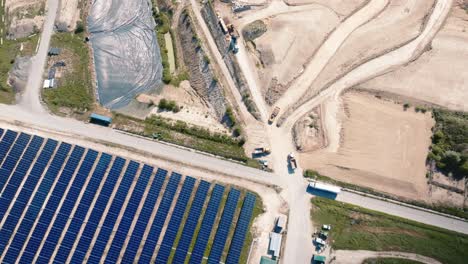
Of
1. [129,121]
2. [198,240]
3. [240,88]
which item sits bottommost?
[198,240]

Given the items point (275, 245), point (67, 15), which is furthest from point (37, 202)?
point (67, 15)

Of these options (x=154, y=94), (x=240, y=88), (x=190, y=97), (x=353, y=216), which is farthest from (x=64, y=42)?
(x=353, y=216)

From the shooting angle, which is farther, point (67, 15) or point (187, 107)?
point (67, 15)

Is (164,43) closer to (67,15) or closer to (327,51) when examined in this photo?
(67,15)

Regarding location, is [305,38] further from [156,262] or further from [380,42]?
[156,262]

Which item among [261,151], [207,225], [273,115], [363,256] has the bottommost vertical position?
[207,225]

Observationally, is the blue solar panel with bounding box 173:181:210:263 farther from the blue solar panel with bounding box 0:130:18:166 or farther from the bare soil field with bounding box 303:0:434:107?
the blue solar panel with bounding box 0:130:18:166
